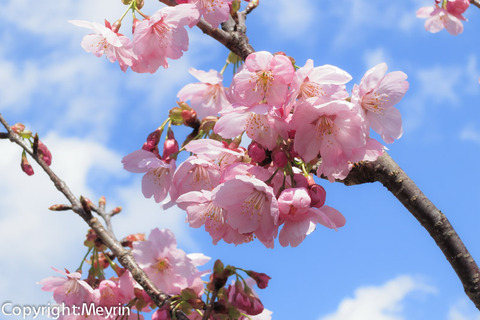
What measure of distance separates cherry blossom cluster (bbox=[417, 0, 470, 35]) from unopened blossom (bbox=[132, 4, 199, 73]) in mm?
3291

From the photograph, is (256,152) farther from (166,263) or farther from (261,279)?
(166,263)

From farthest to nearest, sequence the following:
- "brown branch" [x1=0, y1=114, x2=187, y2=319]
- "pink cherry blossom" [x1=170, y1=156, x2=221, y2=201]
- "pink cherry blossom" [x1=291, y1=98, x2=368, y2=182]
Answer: "brown branch" [x1=0, y1=114, x2=187, y2=319], "pink cherry blossom" [x1=170, y1=156, x2=221, y2=201], "pink cherry blossom" [x1=291, y1=98, x2=368, y2=182]

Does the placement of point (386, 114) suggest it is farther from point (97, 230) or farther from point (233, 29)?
point (97, 230)

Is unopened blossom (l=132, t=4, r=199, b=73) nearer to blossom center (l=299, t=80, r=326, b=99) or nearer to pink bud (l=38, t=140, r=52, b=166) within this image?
blossom center (l=299, t=80, r=326, b=99)

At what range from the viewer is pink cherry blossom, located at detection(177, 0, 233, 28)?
6.33ft

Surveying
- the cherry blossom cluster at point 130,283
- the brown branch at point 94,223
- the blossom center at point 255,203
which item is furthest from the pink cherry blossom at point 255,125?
the brown branch at point 94,223

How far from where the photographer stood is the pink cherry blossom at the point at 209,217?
5.31 ft

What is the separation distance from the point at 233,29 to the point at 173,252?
995 mm

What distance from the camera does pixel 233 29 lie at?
2.21 meters

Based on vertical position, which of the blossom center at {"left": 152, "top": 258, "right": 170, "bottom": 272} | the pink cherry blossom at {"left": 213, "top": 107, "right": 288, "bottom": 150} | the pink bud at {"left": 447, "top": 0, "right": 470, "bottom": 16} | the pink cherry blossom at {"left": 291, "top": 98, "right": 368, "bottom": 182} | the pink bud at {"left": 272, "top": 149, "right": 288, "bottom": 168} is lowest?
the pink bud at {"left": 272, "top": 149, "right": 288, "bottom": 168}

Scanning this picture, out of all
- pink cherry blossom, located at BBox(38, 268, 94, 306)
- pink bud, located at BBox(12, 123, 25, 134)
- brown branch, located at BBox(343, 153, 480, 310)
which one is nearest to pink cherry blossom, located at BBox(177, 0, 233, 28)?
brown branch, located at BBox(343, 153, 480, 310)

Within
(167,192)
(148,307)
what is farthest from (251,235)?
(148,307)

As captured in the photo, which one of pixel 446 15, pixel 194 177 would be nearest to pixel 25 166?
pixel 194 177

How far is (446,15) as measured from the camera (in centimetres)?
477
